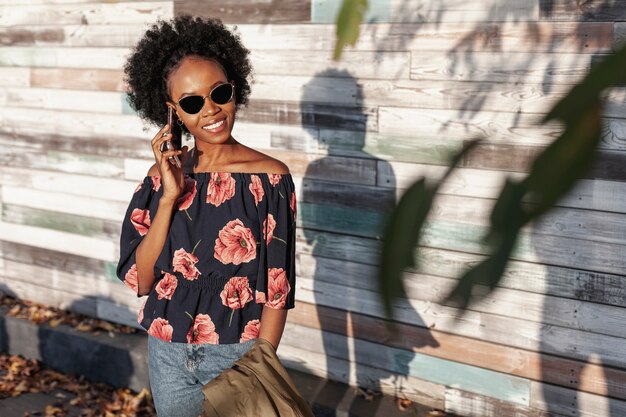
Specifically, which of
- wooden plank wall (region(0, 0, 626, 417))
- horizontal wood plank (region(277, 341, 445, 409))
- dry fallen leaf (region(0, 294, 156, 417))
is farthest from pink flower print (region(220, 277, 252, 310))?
dry fallen leaf (region(0, 294, 156, 417))

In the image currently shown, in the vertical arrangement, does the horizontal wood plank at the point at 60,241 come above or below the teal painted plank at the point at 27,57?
below

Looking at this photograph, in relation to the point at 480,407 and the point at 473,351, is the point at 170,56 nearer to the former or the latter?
the point at 473,351

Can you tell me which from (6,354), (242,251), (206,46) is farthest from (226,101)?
(6,354)

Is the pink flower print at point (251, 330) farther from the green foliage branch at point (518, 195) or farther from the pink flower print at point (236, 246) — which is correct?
the green foliage branch at point (518, 195)

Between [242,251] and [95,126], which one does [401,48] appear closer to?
[242,251]

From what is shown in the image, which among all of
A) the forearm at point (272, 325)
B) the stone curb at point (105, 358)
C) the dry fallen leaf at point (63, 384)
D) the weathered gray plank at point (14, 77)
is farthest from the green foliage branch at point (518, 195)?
the weathered gray plank at point (14, 77)

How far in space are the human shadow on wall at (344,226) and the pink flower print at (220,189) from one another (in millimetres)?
1524

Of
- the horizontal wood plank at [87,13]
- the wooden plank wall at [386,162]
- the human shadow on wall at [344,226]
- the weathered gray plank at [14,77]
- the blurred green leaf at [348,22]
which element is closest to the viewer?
the blurred green leaf at [348,22]

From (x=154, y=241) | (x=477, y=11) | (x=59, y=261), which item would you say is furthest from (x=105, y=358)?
(x=477, y=11)

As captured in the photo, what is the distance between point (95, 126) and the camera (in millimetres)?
5602

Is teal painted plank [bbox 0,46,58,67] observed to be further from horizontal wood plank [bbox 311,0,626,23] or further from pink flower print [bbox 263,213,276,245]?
pink flower print [bbox 263,213,276,245]

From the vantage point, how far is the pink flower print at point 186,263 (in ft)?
9.62

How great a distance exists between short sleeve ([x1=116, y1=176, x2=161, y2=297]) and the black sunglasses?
35cm

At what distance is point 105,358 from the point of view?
5.51m
